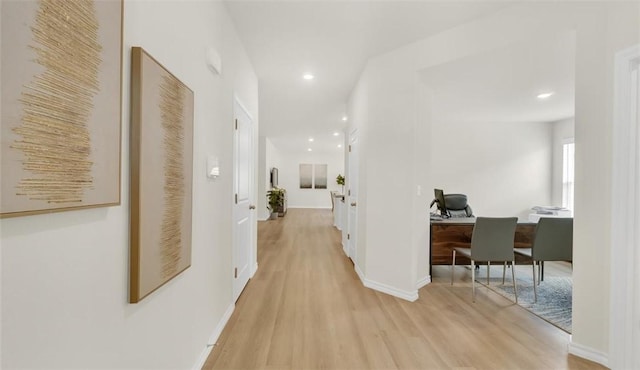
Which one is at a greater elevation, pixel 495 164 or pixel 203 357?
pixel 495 164

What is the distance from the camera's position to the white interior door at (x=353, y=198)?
3.85m

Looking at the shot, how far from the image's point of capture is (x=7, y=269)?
0.61m

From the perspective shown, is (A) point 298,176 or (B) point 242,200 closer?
(B) point 242,200

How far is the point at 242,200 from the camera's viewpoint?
2.90 m

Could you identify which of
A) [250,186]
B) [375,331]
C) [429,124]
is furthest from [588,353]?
[250,186]

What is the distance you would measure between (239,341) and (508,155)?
6.63 metres

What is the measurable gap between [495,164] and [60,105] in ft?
23.5

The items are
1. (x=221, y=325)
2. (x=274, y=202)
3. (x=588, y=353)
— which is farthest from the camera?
(x=274, y=202)

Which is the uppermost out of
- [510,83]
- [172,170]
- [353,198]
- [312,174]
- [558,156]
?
[510,83]

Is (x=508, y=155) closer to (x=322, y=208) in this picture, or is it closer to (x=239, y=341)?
(x=239, y=341)

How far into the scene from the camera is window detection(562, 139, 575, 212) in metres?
5.65

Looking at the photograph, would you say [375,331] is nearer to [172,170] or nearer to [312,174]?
[172,170]

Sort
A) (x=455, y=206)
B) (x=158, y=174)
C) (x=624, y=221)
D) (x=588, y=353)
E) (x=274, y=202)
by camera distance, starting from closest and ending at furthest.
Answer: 1. (x=158, y=174)
2. (x=624, y=221)
3. (x=588, y=353)
4. (x=455, y=206)
5. (x=274, y=202)

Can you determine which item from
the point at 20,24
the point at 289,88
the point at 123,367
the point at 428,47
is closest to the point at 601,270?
the point at 428,47
